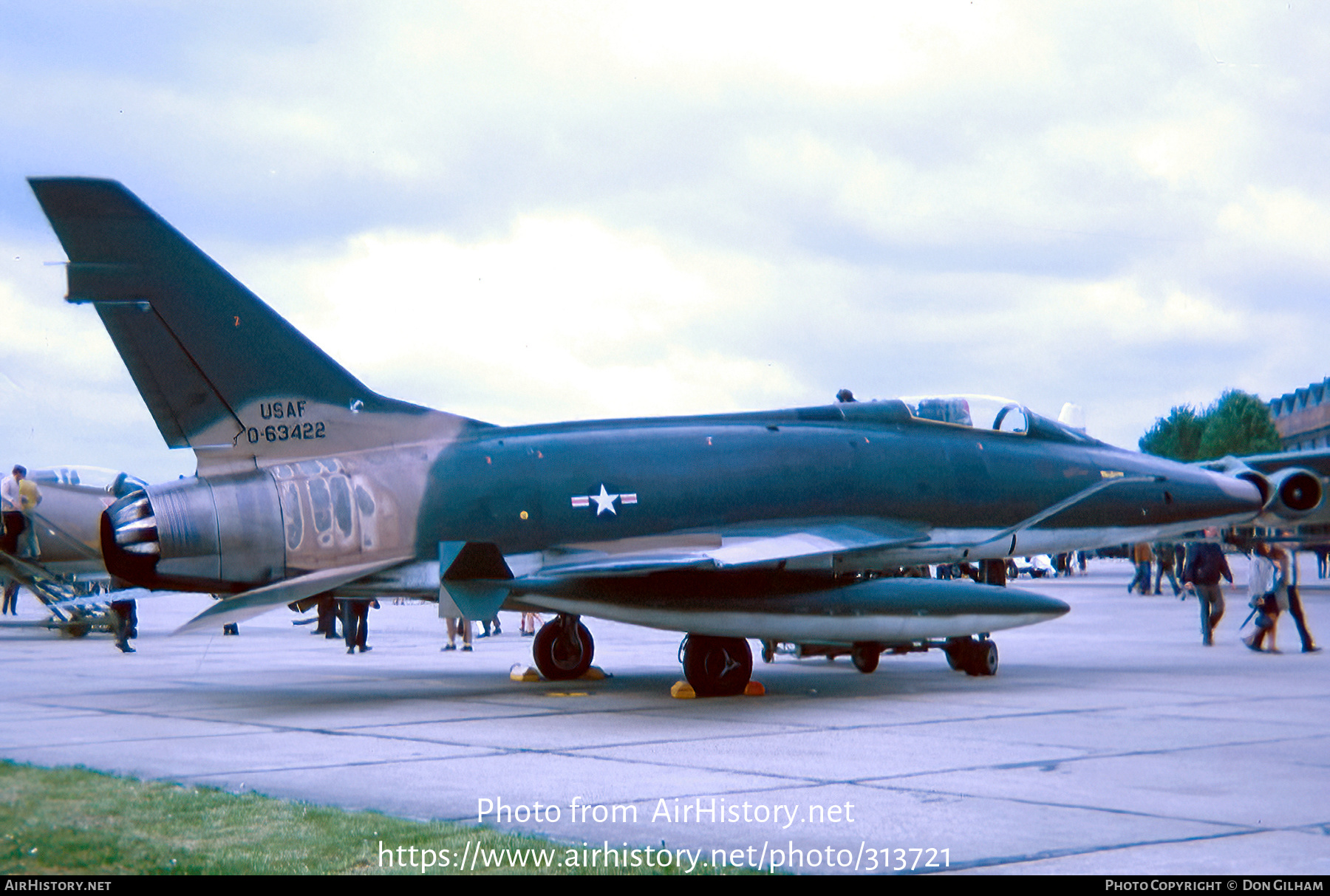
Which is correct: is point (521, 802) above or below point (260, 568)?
below

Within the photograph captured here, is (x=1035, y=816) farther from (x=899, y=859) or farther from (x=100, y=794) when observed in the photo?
(x=100, y=794)

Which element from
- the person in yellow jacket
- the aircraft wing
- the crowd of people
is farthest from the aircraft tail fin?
the crowd of people

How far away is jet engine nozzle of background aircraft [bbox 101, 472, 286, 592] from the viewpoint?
479 inches

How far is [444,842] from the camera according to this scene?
607 cm

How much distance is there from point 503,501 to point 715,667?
2786 mm

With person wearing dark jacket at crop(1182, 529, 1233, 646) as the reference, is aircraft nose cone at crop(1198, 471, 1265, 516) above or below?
above

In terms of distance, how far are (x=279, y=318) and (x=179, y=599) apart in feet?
153

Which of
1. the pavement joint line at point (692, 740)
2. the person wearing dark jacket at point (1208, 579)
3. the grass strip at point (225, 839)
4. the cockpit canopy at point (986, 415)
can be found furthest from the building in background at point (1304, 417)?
the grass strip at point (225, 839)

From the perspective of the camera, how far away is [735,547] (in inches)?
532

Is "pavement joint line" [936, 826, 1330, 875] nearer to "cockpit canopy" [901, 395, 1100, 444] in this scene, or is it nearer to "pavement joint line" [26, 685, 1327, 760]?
"pavement joint line" [26, 685, 1327, 760]

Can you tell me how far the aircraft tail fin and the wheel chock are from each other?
418 cm

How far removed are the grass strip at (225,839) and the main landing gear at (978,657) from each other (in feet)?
32.4

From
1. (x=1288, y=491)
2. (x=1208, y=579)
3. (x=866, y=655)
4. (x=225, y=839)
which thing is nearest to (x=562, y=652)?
(x=866, y=655)

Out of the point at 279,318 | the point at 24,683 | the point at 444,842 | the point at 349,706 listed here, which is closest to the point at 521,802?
the point at 444,842
